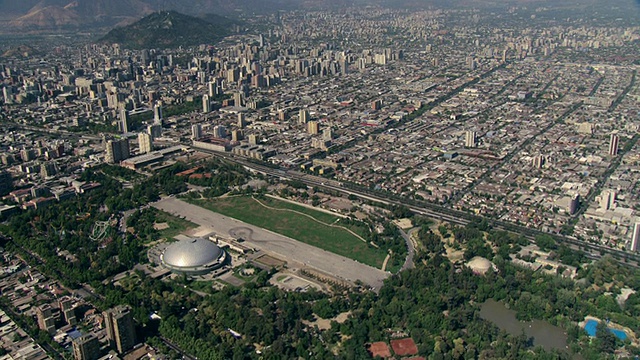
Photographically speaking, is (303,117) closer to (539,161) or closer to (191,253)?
(539,161)

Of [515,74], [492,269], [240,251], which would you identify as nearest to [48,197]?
[240,251]

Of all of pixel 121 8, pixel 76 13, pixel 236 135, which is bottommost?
pixel 236 135

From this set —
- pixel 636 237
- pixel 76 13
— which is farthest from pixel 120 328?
pixel 76 13

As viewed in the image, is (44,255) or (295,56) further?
(295,56)

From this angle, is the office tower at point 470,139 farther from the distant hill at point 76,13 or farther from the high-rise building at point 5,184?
the distant hill at point 76,13

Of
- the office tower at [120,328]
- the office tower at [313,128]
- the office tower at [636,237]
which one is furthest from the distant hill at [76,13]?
the office tower at [636,237]

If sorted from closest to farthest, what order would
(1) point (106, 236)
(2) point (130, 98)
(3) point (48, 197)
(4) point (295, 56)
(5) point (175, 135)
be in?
1. (1) point (106, 236)
2. (3) point (48, 197)
3. (5) point (175, 135)
4. (2) point (130, 98)
5. (4) point (295, 56)

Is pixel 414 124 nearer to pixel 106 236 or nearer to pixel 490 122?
pixel 490 122
